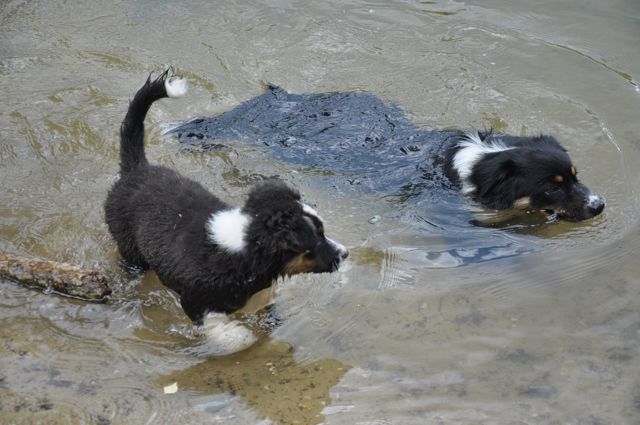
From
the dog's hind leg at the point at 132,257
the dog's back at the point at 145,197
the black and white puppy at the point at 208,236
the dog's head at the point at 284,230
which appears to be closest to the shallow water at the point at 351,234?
the dog's hind leg at the point at 132,257

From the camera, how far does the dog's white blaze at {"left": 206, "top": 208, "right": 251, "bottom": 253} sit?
412 centimetres

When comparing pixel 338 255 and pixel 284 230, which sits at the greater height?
pixel 284 230

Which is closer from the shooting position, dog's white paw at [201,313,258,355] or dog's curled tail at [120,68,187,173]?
dog's white paw at [201,313,258,355]

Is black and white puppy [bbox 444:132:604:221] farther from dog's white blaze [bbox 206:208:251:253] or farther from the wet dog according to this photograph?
dog's white blaze [bbox 206:208:251:253]

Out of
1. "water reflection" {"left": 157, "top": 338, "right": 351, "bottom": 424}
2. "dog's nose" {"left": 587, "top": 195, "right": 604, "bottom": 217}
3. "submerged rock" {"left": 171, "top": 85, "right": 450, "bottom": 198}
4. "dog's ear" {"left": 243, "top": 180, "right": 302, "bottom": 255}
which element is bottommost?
"water reflection" {"left": 157, "top": 338, "right": 351, "bottom": 424}

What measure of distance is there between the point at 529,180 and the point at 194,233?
9.27ft

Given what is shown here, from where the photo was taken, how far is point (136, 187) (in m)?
4.80

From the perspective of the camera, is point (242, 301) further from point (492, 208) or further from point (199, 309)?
point (492, 208)

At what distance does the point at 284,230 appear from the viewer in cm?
401

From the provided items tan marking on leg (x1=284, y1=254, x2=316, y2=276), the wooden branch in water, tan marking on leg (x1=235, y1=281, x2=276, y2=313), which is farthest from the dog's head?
the wooden branch in water

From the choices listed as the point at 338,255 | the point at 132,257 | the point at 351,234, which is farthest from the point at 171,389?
the point at 351,234

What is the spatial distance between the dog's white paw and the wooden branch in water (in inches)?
33.9

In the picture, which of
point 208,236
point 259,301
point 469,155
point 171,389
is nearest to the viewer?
point 171,389

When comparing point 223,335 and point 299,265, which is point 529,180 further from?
point 223,335
